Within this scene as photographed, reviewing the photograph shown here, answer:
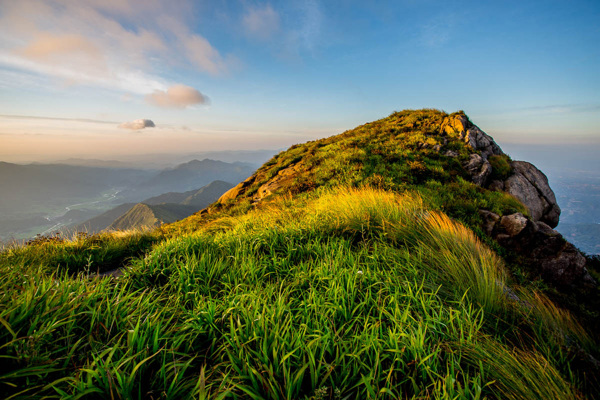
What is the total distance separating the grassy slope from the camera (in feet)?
5.83

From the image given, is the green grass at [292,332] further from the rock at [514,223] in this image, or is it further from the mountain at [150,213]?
the mountain at [150,213]

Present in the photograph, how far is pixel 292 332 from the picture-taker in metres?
2.25

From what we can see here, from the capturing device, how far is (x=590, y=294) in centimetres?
478

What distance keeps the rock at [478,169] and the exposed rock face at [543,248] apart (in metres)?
3.22

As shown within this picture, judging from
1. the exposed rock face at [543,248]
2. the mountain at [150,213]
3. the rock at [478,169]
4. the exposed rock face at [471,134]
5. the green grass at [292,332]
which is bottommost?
the mountain at [150,213]

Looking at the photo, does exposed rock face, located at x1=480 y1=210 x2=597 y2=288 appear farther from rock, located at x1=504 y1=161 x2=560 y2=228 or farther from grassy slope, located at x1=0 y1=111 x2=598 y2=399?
rock, located at x1=504 y1=161 x2=560 y2=228

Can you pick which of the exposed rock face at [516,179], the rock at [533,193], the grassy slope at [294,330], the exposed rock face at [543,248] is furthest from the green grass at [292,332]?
the rock at [533,193]

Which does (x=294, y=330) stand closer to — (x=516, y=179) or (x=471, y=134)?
(x=516, y=179)

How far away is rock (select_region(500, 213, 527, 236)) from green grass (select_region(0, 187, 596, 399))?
9.25 feet

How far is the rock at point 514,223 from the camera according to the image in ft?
19.1

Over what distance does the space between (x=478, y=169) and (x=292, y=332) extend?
35.2 ft

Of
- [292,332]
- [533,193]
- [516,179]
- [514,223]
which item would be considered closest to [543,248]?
[514,223]

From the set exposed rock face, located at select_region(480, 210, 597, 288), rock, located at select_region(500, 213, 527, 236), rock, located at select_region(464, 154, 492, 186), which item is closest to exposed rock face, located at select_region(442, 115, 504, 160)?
rock, located at select_region(464, 154, 492, 186)

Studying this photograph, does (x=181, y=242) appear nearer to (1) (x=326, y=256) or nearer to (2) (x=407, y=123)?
(1) (x=326, y=256)
